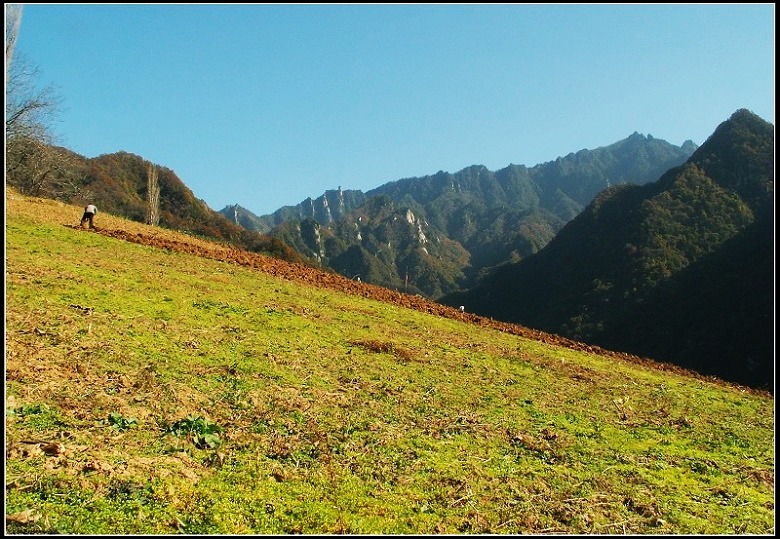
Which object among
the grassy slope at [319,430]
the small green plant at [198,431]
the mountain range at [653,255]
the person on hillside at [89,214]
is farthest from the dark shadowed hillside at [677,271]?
the person on hillside at [89,214]

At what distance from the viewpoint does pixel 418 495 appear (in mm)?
6770

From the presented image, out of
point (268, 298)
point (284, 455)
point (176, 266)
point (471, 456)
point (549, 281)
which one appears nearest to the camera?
point (284, 455)

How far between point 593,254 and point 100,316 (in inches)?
5090

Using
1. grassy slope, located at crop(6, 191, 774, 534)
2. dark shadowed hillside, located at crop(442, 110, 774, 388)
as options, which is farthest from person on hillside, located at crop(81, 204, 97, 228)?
dark shadowed hillside, located at crop(442, 110, 774, 388)

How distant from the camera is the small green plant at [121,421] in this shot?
754cm

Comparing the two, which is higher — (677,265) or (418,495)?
(677,265)

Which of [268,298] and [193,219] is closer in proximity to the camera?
[268,298]

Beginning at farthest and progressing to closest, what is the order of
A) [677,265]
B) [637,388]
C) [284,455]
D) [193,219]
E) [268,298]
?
[193,219] < [677,265] < [268,298] < [637,388] < [284,455]

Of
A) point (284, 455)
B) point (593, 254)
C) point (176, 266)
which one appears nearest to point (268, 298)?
point (176, 266)

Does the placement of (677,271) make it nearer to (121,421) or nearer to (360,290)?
(360,290)

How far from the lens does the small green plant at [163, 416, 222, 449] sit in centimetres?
746

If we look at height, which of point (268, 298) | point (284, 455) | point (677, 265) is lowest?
point (284, 455)

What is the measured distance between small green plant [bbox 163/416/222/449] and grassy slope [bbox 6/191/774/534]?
1.4 inches

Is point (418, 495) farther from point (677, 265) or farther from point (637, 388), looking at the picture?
point (677, 265)
